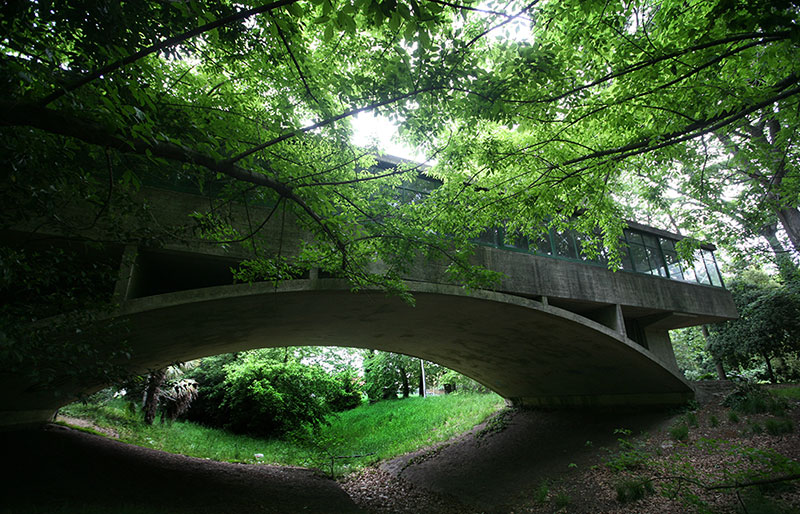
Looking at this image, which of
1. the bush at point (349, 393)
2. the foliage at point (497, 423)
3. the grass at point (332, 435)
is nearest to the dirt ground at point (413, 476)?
the foliage at point (497, 423)

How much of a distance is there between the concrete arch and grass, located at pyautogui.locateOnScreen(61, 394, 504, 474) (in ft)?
11.2

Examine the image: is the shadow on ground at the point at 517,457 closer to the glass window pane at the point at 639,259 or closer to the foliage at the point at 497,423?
the foliage at the point at 497,423

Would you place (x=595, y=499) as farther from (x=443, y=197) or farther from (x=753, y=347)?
(x=753, y=347)

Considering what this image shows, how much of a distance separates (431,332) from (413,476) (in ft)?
14.3

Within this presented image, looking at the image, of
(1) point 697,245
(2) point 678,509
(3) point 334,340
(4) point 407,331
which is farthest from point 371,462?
(1) point 697,245

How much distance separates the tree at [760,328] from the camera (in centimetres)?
1226

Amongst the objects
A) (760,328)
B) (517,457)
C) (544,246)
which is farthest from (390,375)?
(760,328)

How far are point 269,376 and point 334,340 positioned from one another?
5931 mm

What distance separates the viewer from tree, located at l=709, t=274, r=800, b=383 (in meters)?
12.3

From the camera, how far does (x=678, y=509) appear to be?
5.31 meters

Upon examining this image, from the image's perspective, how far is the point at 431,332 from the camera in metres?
9.96

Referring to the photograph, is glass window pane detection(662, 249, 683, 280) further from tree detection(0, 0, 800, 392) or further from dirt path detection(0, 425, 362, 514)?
dirt path detection(0, 425, 362, 514)

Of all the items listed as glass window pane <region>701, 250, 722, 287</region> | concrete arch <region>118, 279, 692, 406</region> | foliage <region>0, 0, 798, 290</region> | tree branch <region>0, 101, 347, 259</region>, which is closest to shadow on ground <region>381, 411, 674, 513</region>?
concrete arch <region>118, 279, 692, 406</region>

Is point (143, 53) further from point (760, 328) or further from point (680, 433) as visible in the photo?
point (760, 328)
